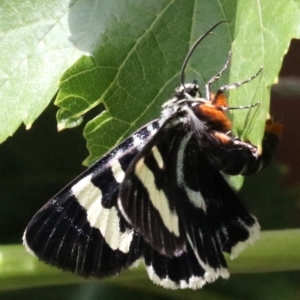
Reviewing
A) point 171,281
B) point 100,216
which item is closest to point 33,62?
point 100,216

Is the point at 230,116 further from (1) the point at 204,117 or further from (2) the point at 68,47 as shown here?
(2) the point at 68,47

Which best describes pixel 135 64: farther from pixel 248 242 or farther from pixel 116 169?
pixel 248 242

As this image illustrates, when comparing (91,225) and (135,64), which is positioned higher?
(135,64)

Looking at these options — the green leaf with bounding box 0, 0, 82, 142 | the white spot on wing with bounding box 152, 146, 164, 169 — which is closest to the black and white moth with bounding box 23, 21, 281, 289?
the white spot on wing with bounding box 152, 146, 164, 169

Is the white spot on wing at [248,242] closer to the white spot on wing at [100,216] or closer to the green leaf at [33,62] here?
the white spot on wing at [100,216]

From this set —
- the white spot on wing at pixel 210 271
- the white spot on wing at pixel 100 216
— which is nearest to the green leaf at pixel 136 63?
the white spot on wing at pixel 100 216

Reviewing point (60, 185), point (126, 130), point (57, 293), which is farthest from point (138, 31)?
point (57, 293)

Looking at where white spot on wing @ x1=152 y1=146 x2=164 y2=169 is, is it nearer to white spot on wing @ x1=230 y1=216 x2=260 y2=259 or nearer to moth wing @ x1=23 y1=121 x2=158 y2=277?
moth wing @ x1=23 y1=121 x2=158 y2=277
